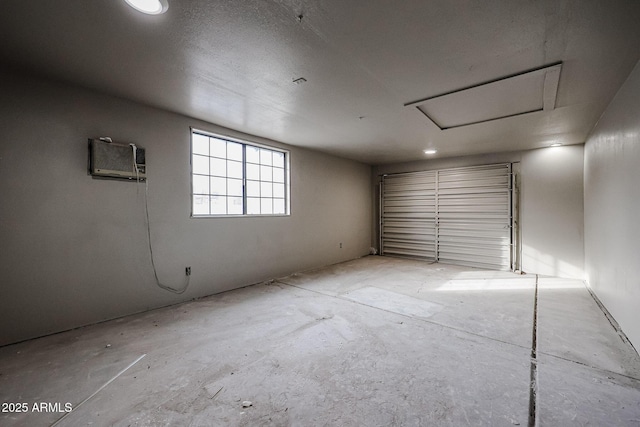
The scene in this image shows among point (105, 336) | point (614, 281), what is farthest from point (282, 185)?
point (614, 281)

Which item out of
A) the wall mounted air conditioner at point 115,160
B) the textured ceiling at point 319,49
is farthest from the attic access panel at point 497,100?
the wall mounted air conditioner at point 115,160

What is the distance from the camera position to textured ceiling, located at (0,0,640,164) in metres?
1.71

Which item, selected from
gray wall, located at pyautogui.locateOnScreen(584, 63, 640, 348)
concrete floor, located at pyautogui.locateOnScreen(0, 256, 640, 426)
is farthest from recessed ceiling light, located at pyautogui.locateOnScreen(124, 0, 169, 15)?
gray wall, located at pyautogui.locateOnScreen(584, 63, 640, 348)

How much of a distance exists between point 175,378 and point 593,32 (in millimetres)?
3916

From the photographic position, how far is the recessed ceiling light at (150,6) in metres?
1.63

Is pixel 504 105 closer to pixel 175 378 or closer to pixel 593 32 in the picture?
pixel 593 32

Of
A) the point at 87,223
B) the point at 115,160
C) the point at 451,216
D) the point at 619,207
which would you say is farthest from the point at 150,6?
the point at 451,216

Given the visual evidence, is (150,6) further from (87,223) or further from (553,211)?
(553,211)

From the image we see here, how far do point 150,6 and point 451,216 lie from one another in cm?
645

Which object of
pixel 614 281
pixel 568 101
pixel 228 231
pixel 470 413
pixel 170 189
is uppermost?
pixel 568 101

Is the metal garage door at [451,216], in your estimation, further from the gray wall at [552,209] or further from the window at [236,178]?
the window at [236,178]

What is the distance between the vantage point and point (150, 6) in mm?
1675

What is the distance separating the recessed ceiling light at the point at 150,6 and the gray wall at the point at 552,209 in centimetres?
636

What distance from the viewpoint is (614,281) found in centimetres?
302
